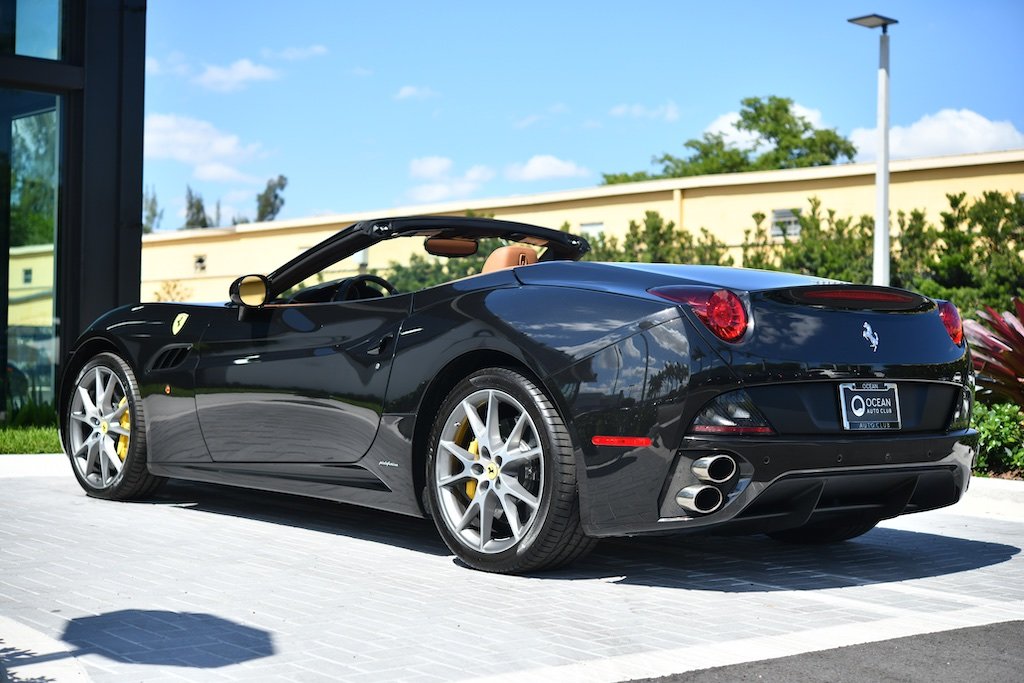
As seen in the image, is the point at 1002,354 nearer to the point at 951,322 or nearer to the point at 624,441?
the point at 951,322

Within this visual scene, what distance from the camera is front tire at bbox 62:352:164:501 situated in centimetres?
681

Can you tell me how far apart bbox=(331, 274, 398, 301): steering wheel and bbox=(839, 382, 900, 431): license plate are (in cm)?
226

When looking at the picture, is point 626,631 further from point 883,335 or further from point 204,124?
point 204,124

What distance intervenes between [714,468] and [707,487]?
7cm

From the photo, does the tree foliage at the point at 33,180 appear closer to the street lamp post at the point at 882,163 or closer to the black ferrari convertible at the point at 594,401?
the black ferrari convertible at the point at 594,401

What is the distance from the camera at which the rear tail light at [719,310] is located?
14.9 ft

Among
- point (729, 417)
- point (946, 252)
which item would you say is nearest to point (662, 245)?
point (946, 252)

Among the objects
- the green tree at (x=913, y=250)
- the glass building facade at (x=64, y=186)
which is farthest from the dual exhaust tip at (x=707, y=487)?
the green tree at (x=913, y=250)

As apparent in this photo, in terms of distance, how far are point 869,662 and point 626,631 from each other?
0.75 metres

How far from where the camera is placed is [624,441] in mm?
4547

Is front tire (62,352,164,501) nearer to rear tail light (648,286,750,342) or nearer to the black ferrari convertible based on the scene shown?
the black ferrari convertible

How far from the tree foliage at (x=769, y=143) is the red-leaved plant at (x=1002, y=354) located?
56320 mm

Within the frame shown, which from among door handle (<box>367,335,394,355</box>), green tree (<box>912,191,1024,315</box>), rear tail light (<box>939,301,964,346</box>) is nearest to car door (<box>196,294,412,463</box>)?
door handle (<box>367,335,394,355</box>)

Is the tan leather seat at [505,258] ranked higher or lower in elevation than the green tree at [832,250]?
lower
